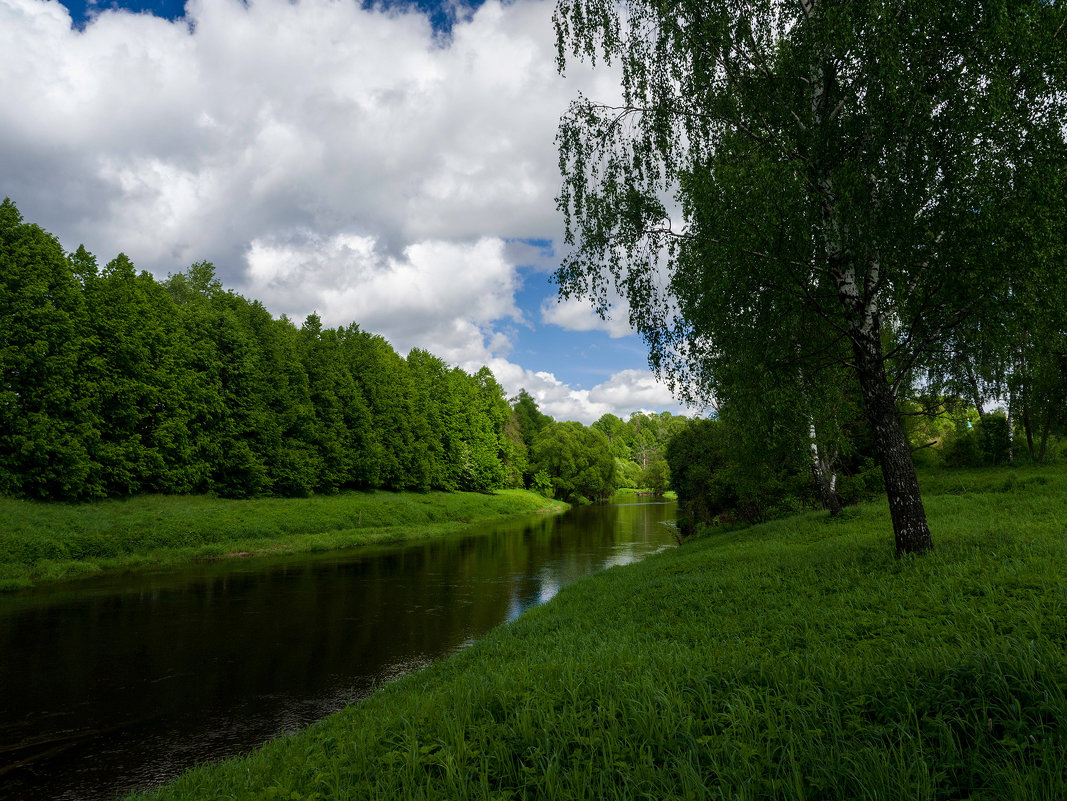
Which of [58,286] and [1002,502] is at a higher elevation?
[58,286]

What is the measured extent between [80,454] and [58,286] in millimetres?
9544

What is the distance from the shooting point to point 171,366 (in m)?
34.4

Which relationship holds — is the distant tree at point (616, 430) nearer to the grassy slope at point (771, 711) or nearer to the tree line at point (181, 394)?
the tree line at point (181, 394)

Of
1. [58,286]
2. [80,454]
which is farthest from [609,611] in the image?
[58,286]

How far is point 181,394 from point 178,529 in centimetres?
989

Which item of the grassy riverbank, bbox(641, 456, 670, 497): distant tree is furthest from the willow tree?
bbox(641, 456, 670, 497): distant tree

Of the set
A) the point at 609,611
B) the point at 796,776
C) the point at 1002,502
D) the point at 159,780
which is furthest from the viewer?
the point at 1002,502

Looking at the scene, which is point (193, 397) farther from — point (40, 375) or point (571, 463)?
point (571, 463)

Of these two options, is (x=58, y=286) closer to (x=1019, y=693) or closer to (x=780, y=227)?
(x=780, y=227)

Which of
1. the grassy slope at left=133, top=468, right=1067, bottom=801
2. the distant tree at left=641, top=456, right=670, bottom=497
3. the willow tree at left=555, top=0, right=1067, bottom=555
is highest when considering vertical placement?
the willow tree at left=555, top=0, right=1067, bottom=555

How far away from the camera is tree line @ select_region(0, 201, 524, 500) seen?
86.4ft

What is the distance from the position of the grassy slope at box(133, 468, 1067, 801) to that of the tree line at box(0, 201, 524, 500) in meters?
28.4

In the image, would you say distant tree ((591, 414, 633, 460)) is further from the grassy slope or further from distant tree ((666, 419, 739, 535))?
the grassy slope

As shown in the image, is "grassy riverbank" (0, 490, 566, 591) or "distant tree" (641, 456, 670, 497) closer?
"grassy riverbank" (0, 490, 566, 591)
